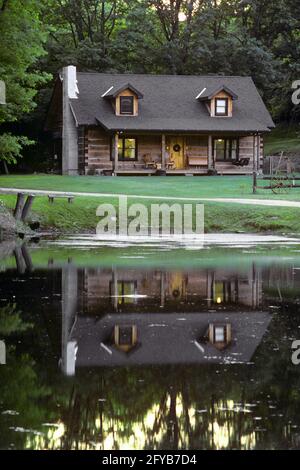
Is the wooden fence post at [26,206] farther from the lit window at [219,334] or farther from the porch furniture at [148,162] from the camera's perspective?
the porch furniture at [148,162]

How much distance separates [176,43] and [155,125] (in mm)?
14180

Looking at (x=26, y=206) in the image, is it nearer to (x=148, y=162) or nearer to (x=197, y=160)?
(x=148, y=162)

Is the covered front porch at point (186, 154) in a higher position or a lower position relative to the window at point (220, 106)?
lower

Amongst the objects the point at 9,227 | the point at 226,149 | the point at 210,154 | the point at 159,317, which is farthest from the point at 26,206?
the point at 226,149

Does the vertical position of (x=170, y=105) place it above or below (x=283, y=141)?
above

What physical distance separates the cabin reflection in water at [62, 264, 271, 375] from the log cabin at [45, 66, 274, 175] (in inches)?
1612

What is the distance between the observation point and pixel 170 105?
213 feet

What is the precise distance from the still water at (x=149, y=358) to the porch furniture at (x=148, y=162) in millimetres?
41048

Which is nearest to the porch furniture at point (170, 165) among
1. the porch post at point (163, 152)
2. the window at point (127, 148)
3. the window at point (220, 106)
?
the porch post at point (163, 152)

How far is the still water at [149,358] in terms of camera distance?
328 inches

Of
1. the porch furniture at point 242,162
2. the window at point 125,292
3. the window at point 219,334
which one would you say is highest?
the window at point 219,334

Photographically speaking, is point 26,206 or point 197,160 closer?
point 26,206

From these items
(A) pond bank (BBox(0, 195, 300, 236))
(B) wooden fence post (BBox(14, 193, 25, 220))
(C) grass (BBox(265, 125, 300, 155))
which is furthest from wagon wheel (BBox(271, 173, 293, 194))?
(C) grass (BBox(265, 125, 300, 155))

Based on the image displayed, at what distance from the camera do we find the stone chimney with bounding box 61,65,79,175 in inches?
2484
